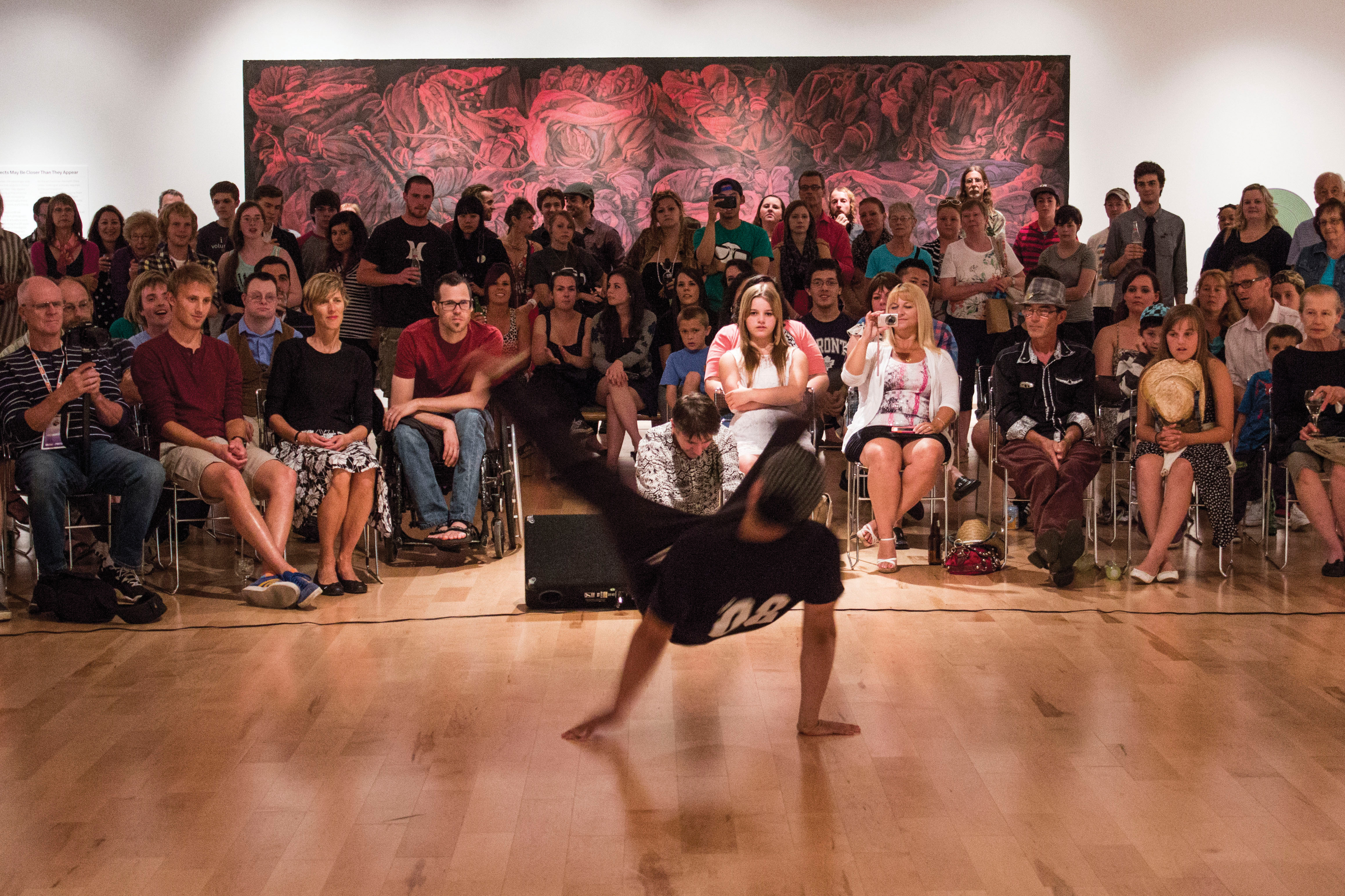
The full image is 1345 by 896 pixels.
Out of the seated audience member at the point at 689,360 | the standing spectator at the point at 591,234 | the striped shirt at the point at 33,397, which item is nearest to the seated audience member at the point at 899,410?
the seated audience member at the point at 689,360

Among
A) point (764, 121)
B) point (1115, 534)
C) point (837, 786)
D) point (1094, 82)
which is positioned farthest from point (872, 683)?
point (1094, 82)

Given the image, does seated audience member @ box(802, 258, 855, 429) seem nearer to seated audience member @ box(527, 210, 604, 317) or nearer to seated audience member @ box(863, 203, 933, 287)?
seated audience member @ box(863, 203, 933, 287)

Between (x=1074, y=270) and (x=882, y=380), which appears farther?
(x=1074, y=270)

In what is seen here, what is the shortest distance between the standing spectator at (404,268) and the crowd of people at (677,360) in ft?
0.06

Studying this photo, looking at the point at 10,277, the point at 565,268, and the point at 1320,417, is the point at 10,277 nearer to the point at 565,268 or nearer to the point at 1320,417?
the point at 565,268

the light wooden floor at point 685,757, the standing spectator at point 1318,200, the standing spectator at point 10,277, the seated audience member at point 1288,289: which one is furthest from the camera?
the standing spectator at point 1318,200

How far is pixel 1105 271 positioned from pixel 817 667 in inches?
213

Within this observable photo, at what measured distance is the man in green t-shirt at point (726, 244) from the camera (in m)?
7.27

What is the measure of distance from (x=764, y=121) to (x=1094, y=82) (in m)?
2.37

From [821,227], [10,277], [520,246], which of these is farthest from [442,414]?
[821,227]

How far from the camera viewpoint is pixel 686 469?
5062mm

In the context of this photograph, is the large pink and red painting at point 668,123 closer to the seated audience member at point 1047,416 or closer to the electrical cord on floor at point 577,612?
the seated audience member at point 1047,416

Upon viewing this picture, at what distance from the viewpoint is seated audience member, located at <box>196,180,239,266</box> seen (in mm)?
7609

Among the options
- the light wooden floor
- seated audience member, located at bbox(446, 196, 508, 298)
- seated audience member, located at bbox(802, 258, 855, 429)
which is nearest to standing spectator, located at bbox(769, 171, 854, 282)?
seated audience member, located at bbox(802, 258, 855, 429)
